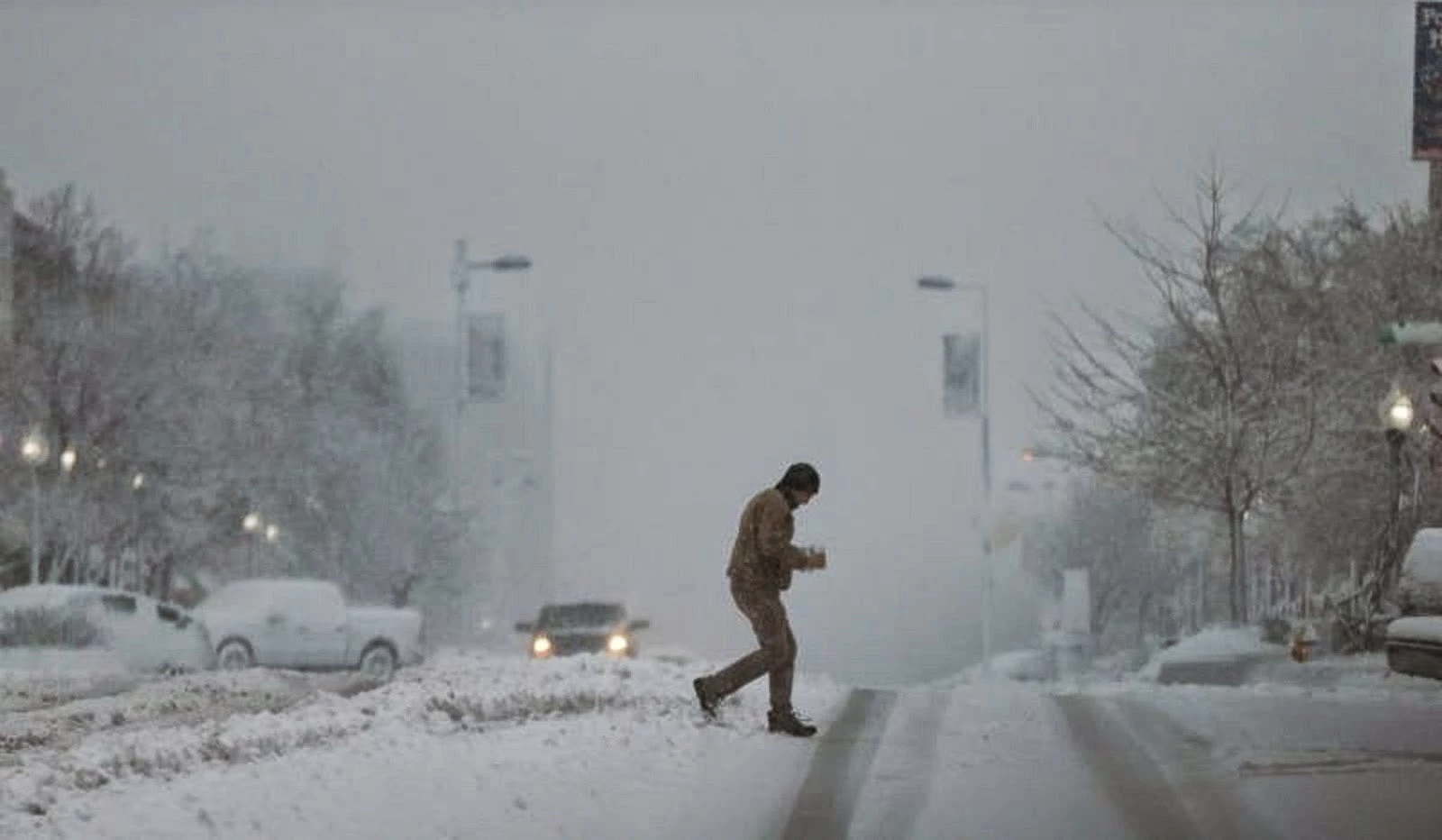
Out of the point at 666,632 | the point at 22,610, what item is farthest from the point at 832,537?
the point at 22,610

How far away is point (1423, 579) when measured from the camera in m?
17.6

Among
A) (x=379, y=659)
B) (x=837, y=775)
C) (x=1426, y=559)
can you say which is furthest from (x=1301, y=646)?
(x=379, y=659)

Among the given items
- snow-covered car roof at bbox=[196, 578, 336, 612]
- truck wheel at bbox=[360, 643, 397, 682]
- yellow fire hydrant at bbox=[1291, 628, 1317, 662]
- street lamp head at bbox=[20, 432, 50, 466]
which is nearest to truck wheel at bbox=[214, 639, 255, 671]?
snow-covered car roof at bbox=[196, 578, 336, 612]

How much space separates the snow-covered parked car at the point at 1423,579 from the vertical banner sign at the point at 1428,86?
13980 mm

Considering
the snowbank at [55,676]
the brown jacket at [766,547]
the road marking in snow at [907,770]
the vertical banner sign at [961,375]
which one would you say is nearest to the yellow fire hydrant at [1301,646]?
the road marking in snow at [907,770]

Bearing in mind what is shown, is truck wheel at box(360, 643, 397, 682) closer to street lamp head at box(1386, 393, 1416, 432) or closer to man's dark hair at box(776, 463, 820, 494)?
street lamp head at box(1386, 393, 1416, 432)

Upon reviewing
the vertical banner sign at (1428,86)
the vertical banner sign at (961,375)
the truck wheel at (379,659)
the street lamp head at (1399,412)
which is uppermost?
the vertical banner sign at (1428,86)

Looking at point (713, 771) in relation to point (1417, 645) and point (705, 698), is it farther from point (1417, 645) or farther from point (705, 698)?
point (1417, 645)

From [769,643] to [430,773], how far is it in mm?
2871

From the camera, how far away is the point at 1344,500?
1470 inches

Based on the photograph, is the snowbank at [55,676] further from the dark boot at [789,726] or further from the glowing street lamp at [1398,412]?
the glowing street lamp at [1398,412]

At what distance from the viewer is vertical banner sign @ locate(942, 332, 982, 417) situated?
40281 mm

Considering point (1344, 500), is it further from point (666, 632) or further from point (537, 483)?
point (537, 483)

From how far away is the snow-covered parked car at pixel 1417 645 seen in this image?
54.2ft
